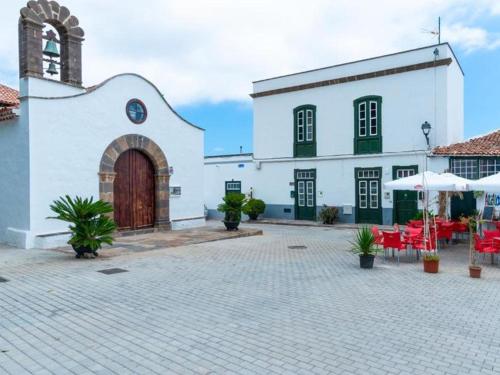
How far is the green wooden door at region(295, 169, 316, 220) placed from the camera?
2058 centimetres

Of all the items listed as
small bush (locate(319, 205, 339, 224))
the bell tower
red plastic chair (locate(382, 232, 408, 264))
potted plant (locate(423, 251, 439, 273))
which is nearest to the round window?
the bell tower

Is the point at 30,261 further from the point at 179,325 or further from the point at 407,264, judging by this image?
the point at 407,264

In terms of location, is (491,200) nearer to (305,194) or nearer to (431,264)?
(431,264)

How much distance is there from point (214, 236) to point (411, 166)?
909 cm

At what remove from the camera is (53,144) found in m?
11.9

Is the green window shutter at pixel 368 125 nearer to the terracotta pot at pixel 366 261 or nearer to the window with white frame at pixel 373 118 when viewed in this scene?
the window with white frame at pixel 373 118

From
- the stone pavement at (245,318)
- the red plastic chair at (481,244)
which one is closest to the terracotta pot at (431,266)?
the stone pavement at (245,318)

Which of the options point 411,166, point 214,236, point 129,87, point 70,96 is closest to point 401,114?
point 411,166

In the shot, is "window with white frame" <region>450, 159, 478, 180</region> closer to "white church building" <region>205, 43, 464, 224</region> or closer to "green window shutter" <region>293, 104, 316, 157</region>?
"white church building" <region>205, 43, 464, 224</region>

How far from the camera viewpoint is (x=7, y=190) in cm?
1235

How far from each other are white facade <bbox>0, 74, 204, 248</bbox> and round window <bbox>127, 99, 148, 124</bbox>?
0.16 metres

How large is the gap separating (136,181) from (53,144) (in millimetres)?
3308

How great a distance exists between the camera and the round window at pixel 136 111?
14.2 m

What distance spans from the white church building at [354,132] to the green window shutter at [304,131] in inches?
1.9
